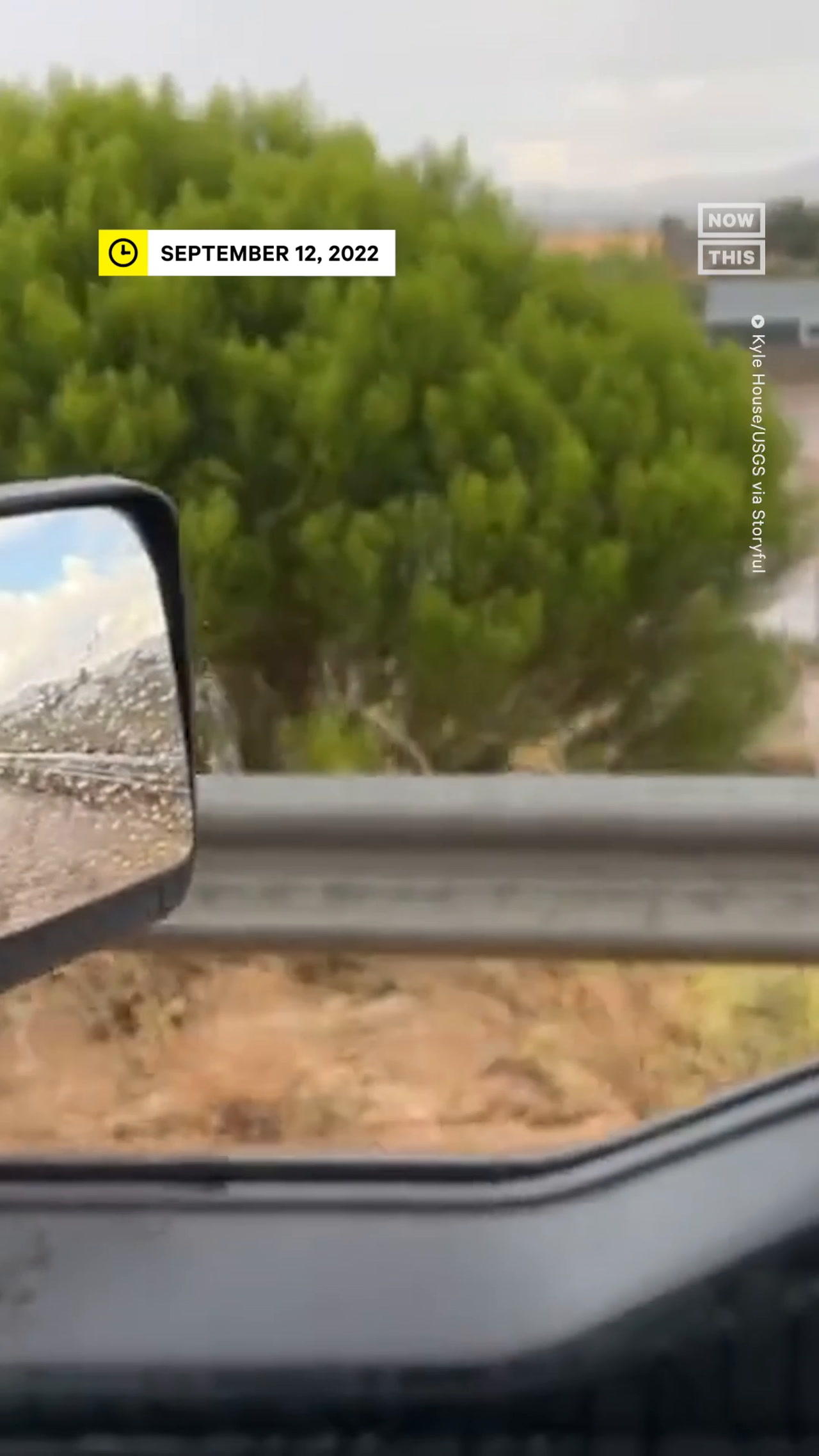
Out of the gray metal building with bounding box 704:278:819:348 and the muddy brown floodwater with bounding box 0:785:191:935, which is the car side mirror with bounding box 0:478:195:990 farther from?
the gray metal building with bounding box 704:278:819:348

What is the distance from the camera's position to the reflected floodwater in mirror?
917 mm

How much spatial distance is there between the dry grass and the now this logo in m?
0.86

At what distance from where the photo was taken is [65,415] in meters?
2.33

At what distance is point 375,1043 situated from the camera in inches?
89.9

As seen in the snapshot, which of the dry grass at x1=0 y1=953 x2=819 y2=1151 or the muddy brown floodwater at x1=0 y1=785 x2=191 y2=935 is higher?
the muddy brown floodwater at x1=0 y1=785 x2=191 y2=935

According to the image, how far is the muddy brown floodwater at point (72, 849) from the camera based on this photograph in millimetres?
919

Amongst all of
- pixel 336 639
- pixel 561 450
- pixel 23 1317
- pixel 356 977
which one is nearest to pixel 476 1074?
pixel 356 977

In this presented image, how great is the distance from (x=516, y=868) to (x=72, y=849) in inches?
46.3

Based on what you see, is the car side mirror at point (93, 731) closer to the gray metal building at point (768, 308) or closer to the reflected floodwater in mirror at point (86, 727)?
the reflected floodwater in mirror at point (86, 727)

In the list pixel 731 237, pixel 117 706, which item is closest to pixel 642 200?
pixel 731 237

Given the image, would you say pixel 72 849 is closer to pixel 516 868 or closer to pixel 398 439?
pixel 516 868

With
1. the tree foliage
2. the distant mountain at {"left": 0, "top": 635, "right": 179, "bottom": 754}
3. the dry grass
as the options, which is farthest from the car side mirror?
the tree foliage

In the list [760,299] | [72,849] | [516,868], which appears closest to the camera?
[72,849]

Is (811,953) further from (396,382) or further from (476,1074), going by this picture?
(396,382)
